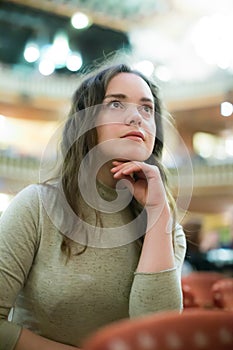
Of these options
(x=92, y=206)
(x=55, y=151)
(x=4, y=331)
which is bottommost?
Result: (x=4, y=331)

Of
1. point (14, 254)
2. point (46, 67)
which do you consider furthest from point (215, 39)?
point (14, 254)

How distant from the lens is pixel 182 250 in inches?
60.0

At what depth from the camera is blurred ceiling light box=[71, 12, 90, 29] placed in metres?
18.1

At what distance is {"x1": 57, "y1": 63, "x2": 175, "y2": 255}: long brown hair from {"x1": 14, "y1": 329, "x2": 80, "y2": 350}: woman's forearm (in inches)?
12.2

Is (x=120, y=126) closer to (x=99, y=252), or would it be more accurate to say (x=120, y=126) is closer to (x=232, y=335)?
(x=99, y=252)

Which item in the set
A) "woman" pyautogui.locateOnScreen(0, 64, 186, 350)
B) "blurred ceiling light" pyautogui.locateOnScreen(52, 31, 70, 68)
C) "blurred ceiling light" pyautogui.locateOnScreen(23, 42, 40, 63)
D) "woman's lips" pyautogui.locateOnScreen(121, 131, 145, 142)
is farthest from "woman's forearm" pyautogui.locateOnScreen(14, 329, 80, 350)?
"blurred ceiling light" pyautogui.locateOnScreen(52, 31, 70, 68)

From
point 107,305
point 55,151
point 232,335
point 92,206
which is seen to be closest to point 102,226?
point 92,206

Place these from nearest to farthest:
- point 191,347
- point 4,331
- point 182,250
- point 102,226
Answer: point 191,347
point 4,331
point 102,226
point 182,250

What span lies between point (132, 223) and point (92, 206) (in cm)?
11

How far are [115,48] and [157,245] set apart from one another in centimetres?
1455

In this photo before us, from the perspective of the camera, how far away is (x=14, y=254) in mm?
1310

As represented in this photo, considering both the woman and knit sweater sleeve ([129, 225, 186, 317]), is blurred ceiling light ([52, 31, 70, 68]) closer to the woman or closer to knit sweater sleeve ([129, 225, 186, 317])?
the woman

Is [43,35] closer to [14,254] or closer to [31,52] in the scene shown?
[31,52]

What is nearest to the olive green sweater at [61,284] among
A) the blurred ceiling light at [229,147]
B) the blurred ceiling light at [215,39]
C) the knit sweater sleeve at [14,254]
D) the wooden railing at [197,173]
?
the knit sweater sleeve at [14,254]
